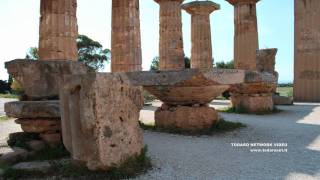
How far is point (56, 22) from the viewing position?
11445 millimetres

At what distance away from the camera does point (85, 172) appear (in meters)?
4.62

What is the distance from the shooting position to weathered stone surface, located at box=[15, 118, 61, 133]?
5.92 m

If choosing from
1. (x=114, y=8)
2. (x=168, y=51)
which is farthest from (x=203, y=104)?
(x=168, y=51)

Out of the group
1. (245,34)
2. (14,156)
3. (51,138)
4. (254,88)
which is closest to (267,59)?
(245,34)

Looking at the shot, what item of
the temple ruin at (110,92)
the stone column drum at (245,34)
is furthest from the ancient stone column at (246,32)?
the temple ruin at (110,92)

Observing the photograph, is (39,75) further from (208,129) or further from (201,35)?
(201,35)

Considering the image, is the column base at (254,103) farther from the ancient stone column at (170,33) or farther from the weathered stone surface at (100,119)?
the weathered stone surface at (100,119)

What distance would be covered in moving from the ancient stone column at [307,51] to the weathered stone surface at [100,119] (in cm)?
1648

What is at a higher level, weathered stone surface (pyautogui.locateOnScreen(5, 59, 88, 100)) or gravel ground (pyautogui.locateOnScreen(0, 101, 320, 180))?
weathered stone surface (pyautogui.locateOnScreen(5, 59, 88, 100))

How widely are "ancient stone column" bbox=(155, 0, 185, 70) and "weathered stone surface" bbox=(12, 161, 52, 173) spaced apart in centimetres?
1485

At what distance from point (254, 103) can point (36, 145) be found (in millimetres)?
8590

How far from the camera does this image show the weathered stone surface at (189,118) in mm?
8383

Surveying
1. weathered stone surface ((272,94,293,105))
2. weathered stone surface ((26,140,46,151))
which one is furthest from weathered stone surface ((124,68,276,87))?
weathered stone surface ((272,94,293,105))

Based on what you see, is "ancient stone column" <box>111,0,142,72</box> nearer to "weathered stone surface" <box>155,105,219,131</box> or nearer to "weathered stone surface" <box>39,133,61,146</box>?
"weathered stone surface" <box>155,105,219,131</box>
